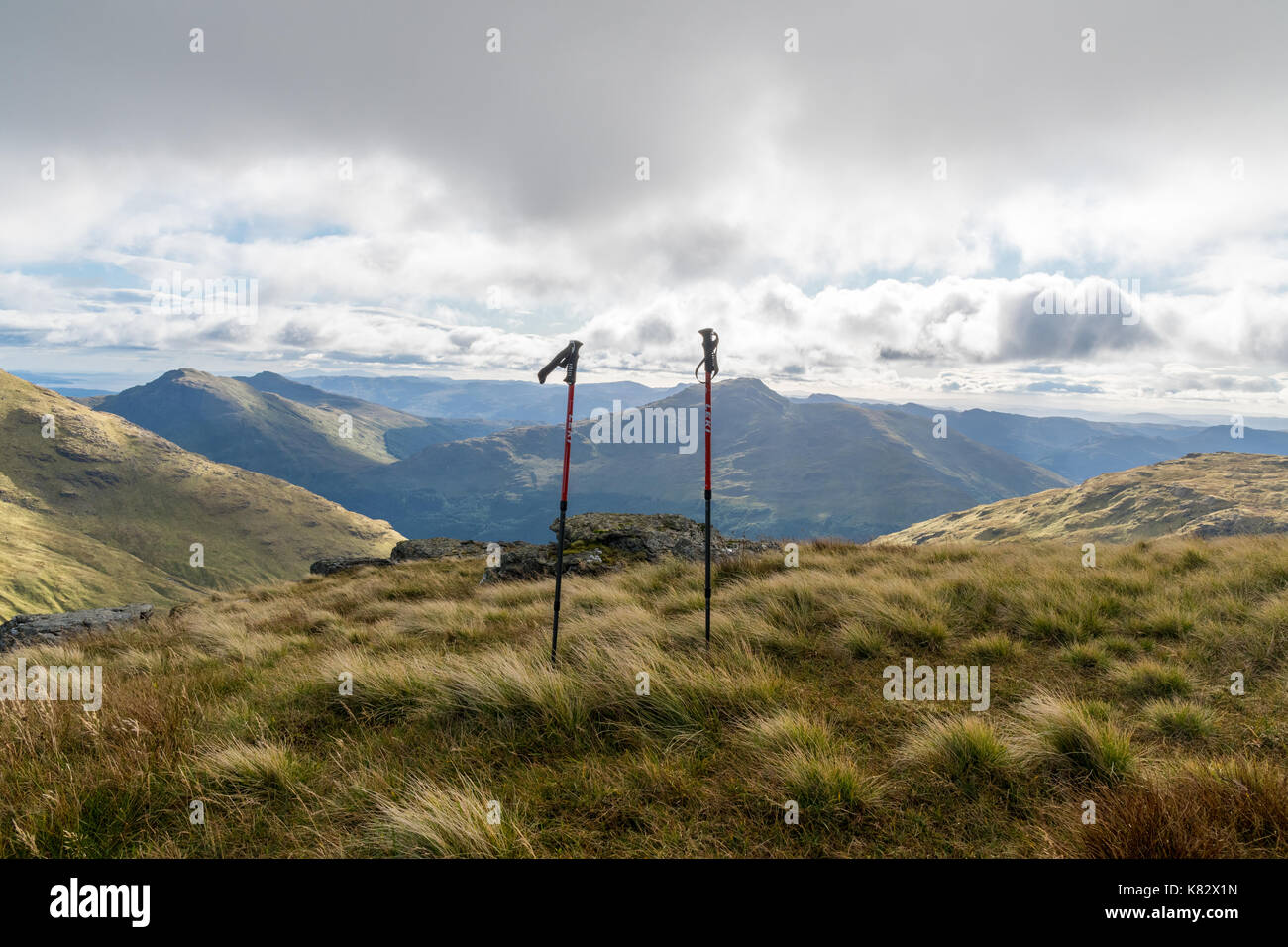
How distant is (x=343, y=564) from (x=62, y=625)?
34.6 ft

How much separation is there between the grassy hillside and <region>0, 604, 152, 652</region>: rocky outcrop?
5.48 m

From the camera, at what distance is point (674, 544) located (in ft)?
52.8

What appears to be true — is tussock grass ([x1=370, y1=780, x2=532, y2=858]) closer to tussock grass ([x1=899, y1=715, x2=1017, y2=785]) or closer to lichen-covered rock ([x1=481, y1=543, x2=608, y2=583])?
tussock grass ([x1=899, y1=715, x2=1017, y2=785])

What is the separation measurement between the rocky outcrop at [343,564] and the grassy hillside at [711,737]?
1469 centimetres

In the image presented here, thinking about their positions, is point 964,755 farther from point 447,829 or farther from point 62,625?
point 62,625

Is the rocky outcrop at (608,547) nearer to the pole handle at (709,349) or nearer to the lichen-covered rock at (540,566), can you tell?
the lichen-covered rock at (540,566)

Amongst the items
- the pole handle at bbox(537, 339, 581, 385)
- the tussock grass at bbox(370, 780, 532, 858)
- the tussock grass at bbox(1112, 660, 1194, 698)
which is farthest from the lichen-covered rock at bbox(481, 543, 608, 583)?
the tussock grass at bbox(1112, 660, 1194, 698)

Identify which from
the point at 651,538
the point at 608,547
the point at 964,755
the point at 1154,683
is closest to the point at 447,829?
the point at 964,755

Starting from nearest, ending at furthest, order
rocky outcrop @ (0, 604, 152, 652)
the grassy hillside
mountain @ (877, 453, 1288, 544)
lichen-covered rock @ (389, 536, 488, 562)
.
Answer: the grassy hillside < rocky outcrop @ (0, 604, 152, 652) < lichen-covered rock @ (389, 536, 488, 562) < mountain @ (877, 453, 1288, 544)

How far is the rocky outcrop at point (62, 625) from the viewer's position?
12360mm

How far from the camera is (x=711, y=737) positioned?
477cm

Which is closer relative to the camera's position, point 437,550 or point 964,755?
point 964,755

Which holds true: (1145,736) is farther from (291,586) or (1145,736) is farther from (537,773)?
(291,586)

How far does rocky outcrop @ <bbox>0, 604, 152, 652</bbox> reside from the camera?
487 inches
